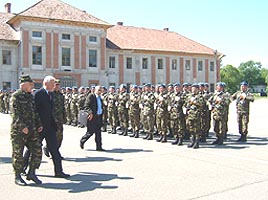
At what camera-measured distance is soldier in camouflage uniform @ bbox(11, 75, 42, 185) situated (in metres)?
6.40

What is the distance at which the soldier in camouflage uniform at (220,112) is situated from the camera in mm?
10977

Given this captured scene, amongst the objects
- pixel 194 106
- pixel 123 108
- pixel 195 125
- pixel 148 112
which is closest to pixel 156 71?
pixel 123 108

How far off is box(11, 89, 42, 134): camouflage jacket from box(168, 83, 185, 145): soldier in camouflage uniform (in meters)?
5.45

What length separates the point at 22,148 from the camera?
645 cm

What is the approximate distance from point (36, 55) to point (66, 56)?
3273mm

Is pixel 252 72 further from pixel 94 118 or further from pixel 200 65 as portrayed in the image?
pixel 94 118

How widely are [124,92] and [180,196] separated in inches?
331

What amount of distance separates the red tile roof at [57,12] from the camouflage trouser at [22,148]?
106 ft

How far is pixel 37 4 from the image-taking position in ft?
129

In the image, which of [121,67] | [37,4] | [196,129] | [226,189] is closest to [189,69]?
[121,67]

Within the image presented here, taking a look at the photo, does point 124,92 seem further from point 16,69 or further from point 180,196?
point 16,69

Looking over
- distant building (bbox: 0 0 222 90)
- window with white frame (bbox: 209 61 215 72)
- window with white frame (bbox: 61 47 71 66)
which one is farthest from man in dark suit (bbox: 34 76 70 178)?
window with white frame (bbox: 209 61 215 72)

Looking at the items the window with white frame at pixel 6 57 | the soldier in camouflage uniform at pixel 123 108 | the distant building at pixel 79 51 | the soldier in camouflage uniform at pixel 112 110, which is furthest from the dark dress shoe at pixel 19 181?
the window with white frame at pixel 6 57

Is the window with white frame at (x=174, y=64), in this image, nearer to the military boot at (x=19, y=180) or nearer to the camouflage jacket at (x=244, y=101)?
the camouflage jacket at (x=244, y=101)
